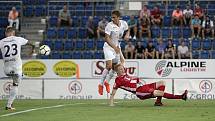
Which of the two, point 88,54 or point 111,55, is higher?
point 88,54

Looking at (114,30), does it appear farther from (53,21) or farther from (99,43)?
(53,21)

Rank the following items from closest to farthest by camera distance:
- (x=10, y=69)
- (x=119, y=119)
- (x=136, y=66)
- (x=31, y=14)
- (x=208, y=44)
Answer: (x=119, y=119) < (x=10, y=69) < (x=136, y=66) < (x=208, y=44) < (x=31, y=14)

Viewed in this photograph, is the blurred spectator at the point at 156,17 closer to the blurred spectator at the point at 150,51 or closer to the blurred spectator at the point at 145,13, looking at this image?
the blurred spectator at the point at 145,13

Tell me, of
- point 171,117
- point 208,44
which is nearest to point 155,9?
point 208,44

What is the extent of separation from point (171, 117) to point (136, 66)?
45.9ft

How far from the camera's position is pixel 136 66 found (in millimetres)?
27250

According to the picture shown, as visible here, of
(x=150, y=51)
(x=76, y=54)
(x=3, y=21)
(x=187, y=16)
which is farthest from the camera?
(x=3, y=21)

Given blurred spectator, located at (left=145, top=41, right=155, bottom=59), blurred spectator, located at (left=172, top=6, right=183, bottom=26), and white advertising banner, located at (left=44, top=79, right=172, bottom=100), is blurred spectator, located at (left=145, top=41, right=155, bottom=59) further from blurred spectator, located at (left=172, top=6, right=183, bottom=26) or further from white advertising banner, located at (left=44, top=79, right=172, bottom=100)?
blurred spectator, located at (left=172, top=6, right=183, bottom=26)

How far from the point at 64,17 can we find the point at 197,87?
10405mm

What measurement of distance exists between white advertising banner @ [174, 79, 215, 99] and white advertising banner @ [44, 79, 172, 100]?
425 mm

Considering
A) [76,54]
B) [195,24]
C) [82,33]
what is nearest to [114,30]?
[76,54]

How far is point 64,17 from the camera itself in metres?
33.3

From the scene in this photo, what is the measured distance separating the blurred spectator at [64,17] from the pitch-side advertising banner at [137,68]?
615cm

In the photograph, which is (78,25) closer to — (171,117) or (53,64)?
(53,64)
